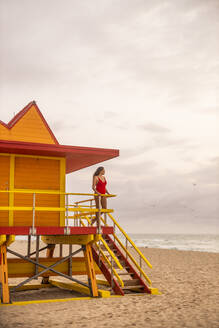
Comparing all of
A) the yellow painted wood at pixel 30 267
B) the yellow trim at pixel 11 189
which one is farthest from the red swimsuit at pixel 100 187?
the yellow trim at pixel 11 189

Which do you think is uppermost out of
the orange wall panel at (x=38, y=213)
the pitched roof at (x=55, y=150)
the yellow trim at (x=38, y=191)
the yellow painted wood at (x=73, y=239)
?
the pitched roof at (x=55, y=150)

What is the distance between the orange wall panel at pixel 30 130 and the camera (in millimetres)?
14820

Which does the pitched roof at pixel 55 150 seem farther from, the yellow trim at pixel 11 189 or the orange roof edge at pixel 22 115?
the yellow trim at pixel 11 189

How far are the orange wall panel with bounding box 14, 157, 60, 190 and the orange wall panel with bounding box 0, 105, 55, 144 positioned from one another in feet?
4.90

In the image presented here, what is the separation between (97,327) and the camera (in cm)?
922

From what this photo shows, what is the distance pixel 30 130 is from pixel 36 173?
6.98 ft

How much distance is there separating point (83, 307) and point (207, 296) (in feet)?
15.7

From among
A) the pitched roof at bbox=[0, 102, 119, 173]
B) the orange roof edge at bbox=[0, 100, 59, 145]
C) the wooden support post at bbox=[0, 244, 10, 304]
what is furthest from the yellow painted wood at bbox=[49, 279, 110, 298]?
the orange roof edge at bbox=[0, 100, 59, 145]

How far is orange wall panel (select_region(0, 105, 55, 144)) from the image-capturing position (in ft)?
48.6

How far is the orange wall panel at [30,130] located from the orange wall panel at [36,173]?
149cm

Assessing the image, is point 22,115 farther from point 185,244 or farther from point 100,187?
point 185,244

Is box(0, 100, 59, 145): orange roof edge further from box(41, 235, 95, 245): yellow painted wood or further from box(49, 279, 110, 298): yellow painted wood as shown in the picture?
box(49, 279, 110, 298): yellow painted wood

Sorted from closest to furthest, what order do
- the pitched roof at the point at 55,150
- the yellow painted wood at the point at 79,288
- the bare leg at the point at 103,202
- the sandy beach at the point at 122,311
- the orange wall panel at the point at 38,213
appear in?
the sandy beach at the point at 122,311
the pitched roof at the point at 55,150
the yellow painted wood at the point at 79,288
the orange wall panel at the point at 38,213
the bare leg at the point at 103,202

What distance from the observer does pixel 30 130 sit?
1507cm
